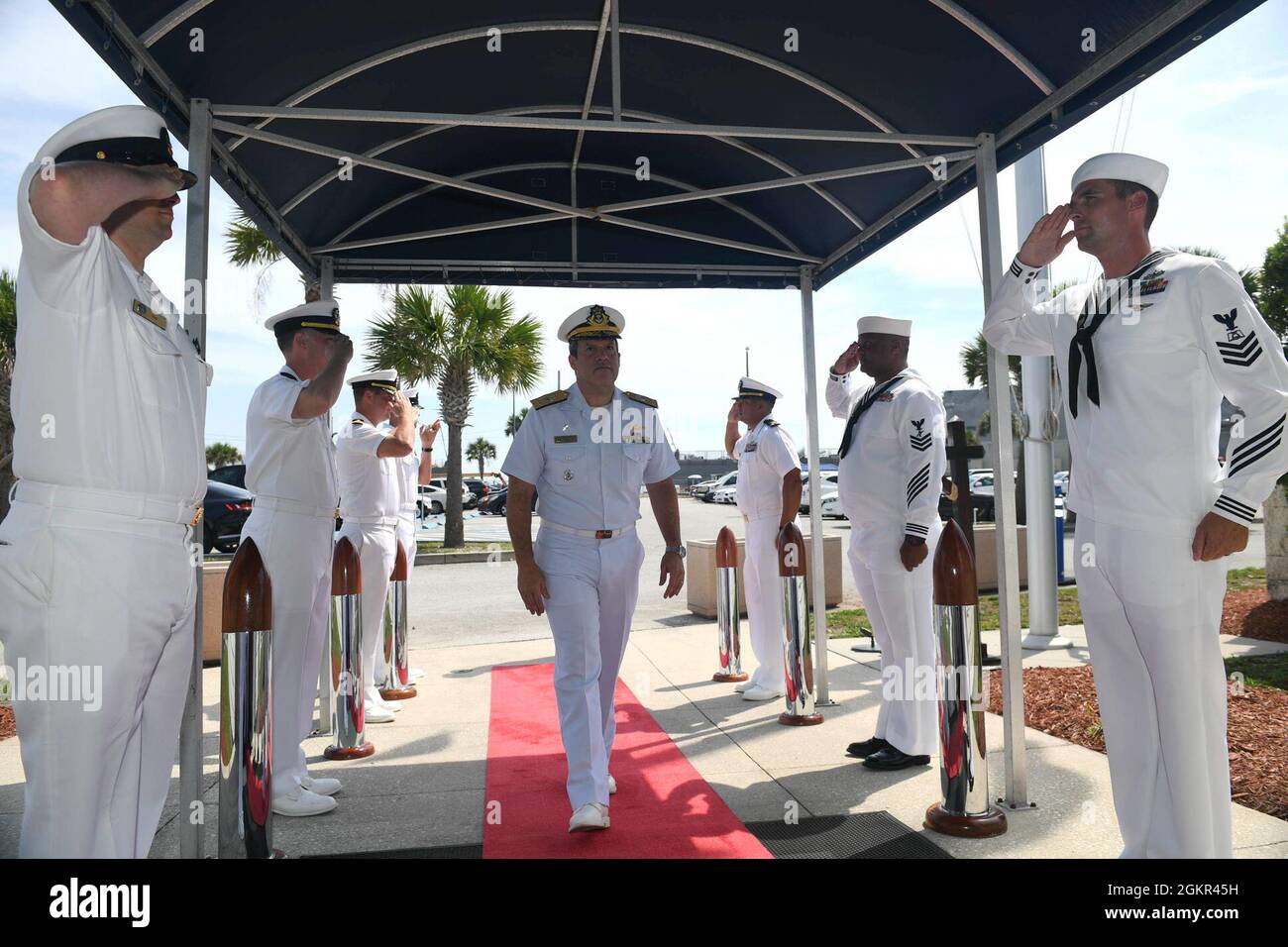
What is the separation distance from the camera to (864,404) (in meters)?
5.21

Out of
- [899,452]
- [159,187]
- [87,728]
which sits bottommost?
[87,728]

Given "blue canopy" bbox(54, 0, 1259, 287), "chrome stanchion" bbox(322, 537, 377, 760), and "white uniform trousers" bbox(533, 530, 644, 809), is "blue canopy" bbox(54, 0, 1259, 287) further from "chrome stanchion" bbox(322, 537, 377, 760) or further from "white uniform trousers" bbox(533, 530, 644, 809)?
"chrome stanchion" bbox(322, 537, 377, 760)

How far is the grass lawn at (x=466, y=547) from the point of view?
2072cm

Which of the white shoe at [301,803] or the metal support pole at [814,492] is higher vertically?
the metal support pole at [814,492]

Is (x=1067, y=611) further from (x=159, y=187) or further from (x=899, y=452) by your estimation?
(x=159, y=187)

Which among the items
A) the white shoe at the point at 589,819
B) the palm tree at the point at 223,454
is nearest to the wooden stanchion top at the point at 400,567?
the white shoe at the point at 589,819

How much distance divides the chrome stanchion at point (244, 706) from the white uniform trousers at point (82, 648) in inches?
32.7

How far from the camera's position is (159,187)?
100 inches

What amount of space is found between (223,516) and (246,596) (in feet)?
47.6

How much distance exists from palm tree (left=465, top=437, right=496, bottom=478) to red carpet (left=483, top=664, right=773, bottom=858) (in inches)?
4010

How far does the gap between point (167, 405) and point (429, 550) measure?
1867 centimetres

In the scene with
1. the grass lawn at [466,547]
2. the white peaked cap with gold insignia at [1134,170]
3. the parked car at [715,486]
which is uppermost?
the white peaked cap with gold insignia at [1134,170]

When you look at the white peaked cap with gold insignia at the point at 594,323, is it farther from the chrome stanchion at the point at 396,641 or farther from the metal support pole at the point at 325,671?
the chrome stanchion at the point at 396,641
